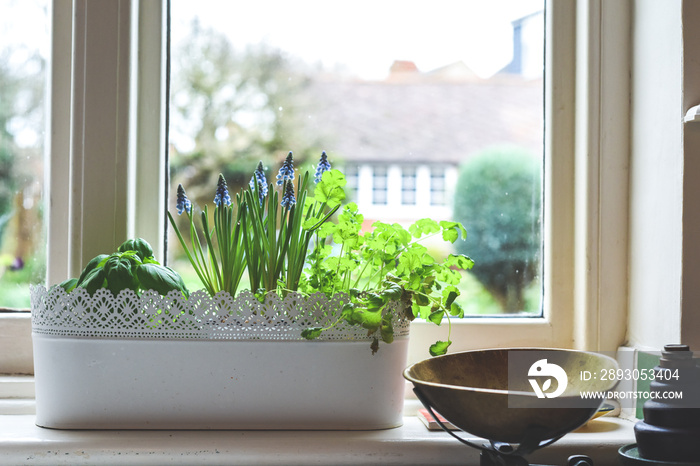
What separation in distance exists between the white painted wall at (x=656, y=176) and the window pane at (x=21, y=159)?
1068 mm

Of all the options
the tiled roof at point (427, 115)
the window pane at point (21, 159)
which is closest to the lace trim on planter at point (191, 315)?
the window pane at point (21, 159)

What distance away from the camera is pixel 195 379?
3.18 ft

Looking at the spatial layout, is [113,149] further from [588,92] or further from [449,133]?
[588,92]

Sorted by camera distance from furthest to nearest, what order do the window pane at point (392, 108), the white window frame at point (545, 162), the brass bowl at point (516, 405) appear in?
the window pane at point (392, 108), the white window frame at point (545, 162), the brass bowl at point (516, 405)

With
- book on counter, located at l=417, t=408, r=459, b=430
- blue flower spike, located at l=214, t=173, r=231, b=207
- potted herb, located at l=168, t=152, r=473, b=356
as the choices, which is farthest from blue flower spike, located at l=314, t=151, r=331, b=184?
book on counter, located at l=417, t=408, r=459, b=430

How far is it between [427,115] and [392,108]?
7cm

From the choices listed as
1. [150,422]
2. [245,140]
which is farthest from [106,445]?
[245,140]

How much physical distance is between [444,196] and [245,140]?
394 mm

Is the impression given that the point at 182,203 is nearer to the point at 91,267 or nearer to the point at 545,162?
the point at 91,267

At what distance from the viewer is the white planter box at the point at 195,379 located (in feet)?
3.16

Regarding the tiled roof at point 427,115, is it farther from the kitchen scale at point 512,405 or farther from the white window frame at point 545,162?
the kitchen scale at point 512,405

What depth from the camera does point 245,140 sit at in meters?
1.24

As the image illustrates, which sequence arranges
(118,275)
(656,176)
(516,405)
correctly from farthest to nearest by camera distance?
1. (656,176)
2. (118,275)
3. (516,405)

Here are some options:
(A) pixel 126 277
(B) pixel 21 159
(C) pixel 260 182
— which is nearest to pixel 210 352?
(A) pixel 126 277
